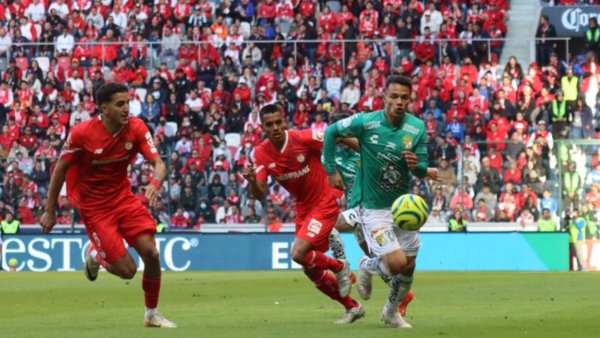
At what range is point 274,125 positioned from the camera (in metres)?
15.0

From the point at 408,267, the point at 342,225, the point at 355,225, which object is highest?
the point at 408,267

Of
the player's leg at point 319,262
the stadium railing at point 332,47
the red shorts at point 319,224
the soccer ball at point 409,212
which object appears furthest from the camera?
the stadium railing at point 332,47

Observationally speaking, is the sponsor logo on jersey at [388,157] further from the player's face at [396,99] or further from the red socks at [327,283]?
the red socks at [327,283]

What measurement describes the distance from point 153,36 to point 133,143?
26.4m

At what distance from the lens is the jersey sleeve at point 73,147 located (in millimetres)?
13977

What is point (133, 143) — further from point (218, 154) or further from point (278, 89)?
point (278, 89)

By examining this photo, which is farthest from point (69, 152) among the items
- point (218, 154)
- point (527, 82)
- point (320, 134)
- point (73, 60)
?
point (73, 60)

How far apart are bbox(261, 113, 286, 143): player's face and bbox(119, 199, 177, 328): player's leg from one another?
65.1 inches

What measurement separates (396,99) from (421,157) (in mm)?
613

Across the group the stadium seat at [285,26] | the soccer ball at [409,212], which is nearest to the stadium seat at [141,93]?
the stadium seat at [285,26]

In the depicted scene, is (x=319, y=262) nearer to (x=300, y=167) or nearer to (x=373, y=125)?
(x=300, y=167)

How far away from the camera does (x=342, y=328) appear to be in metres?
13.6

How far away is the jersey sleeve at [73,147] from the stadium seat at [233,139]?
2192cm

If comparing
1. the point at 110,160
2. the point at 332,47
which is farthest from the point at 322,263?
the point at 332,47
